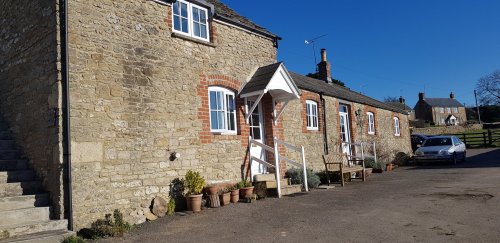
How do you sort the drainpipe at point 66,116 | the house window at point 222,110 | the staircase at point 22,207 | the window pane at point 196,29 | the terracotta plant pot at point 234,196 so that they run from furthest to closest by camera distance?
the house window at point 222,110
the window pane at point 196,29
the terracotta plant pot at point 234,196
the drainpipe at point 66,116
the staircase at point 22,207

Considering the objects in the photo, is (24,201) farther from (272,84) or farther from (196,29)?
(272,84)

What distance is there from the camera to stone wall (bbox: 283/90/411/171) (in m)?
13.2

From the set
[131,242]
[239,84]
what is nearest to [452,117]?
[239,84]

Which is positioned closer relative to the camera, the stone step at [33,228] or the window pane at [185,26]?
the stone step at [33,228]

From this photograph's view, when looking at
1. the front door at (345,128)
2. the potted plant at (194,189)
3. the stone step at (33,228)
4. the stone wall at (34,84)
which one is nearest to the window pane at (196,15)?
the stone wall at (34,84)

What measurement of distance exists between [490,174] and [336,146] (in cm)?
543

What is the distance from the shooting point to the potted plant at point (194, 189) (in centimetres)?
863

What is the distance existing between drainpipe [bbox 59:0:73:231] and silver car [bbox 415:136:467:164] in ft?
55.1

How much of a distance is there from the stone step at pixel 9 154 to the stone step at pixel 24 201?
169cm

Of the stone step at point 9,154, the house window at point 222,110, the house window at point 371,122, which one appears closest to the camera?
the stone step at point 9,154

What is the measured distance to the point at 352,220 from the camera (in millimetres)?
7250

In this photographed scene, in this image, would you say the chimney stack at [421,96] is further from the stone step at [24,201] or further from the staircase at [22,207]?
the stone step at [24,201]

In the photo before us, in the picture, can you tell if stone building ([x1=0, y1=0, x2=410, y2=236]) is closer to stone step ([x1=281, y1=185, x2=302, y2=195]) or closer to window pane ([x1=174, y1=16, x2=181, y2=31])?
window pane ([x1=174, y1=16, x2=181, y2=31])

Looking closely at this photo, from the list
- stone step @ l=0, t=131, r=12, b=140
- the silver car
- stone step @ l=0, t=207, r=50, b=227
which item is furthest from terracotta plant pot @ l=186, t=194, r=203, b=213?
the silver car
